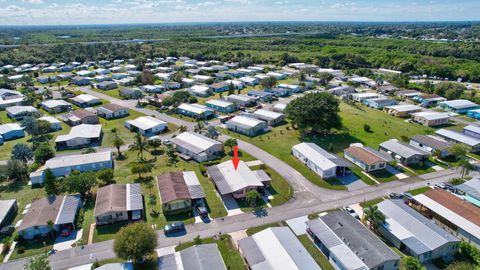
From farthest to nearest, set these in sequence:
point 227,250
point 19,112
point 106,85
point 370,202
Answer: point 106,85 < point 19,112 < point 370,202 < point 227,250

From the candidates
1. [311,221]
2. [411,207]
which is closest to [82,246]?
[311,221]

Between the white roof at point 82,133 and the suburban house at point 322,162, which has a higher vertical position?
the white roof at point 82,133

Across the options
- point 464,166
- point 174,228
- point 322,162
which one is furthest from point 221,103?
point 464,166

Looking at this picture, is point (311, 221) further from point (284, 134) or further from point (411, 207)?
point (284, 134)

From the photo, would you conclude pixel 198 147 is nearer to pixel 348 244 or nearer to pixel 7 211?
pixel 7 211

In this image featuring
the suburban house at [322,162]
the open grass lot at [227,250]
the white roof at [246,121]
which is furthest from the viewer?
the white roof at [246,121]

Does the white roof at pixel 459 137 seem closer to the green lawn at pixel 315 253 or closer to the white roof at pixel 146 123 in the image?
the green lawn at pixel 315 253

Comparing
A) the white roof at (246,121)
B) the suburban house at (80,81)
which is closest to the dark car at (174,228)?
the white roof at (246,121)
